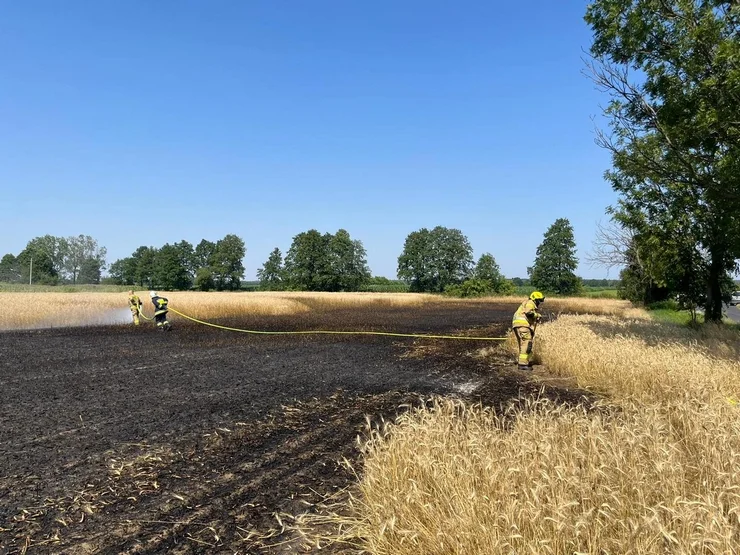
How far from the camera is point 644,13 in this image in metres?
8.98

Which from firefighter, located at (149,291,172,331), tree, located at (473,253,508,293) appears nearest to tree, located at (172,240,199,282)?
tree, located at (473,253,508,293)

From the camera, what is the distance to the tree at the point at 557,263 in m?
81.5

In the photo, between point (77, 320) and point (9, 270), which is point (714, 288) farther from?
point (9, 270)

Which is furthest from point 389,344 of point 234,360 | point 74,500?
point 74,500

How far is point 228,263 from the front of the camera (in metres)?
95.8

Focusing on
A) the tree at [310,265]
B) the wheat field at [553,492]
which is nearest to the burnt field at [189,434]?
the wheat field at [553,492]

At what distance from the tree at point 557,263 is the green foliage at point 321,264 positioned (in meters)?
34.0

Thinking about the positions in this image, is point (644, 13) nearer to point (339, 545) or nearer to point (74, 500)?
point (339, 545)

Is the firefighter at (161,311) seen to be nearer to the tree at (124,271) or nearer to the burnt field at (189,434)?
the burnt field at (189,434)

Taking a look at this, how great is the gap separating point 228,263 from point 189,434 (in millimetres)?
94440

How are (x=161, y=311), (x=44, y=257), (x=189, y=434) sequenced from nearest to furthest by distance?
(x=189, y=434) < (x=161, y=311) < (x=44, y=257)

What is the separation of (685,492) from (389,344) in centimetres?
1268

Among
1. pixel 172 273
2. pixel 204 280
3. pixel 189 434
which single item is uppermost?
pixel 172 273

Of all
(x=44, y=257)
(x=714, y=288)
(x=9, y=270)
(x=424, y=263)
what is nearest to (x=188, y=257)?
(x=44, y=257)
